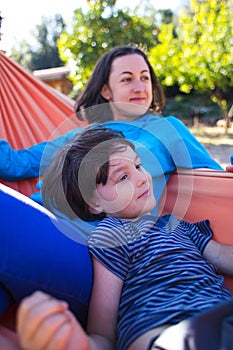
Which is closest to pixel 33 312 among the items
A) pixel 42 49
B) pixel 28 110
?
pixel 28 110

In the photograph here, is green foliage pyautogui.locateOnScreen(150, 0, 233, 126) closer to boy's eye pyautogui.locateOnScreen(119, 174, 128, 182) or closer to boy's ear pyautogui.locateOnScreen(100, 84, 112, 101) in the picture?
boy's ear pyautogui.locateOnScreen(100, 84, 112, 101)

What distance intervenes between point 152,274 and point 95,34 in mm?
7775

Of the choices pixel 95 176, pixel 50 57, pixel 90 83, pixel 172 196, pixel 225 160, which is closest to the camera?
pixel 95 176

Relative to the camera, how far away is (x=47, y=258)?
88 cm

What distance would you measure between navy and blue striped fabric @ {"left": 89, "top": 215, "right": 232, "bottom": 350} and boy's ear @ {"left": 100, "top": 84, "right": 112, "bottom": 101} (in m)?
0.86

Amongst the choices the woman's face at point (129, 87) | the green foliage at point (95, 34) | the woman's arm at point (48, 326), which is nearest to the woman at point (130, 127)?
the woman's face at point (129, 87)

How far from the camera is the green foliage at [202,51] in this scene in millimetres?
9773

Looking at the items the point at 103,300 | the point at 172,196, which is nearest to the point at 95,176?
the point at 103,300

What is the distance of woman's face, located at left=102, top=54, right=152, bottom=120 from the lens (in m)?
1.70

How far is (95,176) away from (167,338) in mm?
489

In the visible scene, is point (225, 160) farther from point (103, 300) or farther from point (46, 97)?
point (103, 300)

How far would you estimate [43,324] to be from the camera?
59 centimetres

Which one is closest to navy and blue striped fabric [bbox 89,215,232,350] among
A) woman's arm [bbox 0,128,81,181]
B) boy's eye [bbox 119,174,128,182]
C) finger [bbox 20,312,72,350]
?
boy's eye [bbox 119,174,128,182]

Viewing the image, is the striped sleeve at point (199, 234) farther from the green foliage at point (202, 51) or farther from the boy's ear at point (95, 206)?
the green foliage at point (202, 51)
